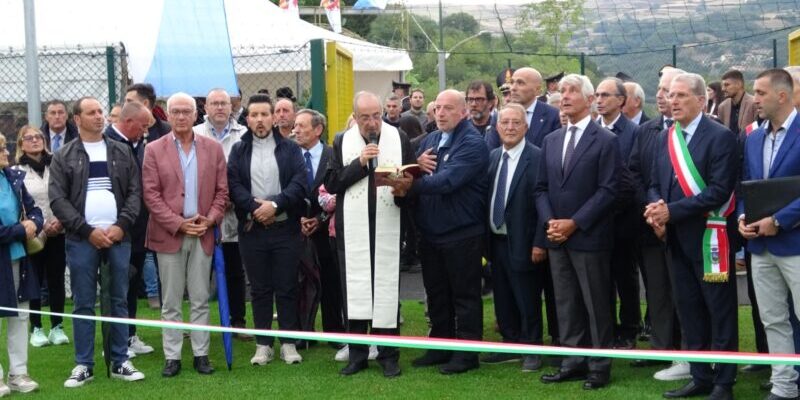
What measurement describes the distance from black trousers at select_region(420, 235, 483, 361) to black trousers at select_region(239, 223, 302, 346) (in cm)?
104

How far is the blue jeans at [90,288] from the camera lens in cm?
777

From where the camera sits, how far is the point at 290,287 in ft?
27.9

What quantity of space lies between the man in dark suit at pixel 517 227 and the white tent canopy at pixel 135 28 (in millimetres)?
6296

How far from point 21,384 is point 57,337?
5.96ft

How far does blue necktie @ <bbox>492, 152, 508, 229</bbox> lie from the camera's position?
26.7ft

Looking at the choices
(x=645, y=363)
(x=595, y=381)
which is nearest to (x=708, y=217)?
(x=595, y=381)

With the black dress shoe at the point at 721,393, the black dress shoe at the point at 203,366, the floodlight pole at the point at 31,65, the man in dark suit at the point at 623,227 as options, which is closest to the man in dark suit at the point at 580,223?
the man in dark suit at the point at 623,227

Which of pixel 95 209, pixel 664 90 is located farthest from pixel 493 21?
pixel 95 209

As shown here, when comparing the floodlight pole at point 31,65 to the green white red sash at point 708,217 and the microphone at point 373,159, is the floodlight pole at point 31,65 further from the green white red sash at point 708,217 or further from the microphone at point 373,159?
the green white red sash at point 708,217

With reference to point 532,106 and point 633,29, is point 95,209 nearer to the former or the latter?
point 532,106

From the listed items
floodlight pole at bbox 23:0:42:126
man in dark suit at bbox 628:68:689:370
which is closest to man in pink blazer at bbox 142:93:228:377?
man in dark suit at bbox 628:68:689:370

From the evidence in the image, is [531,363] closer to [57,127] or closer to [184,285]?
[184,285]

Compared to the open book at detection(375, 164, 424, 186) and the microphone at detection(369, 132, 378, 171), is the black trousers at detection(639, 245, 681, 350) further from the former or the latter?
the microphone at detection(369, 132, 378, 171)

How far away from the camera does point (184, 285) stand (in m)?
8.27
